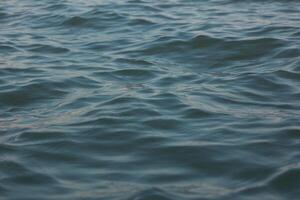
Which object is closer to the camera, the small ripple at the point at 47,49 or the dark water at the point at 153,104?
the dark water at the point at 153,104

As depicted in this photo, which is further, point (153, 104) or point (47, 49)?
point (47, 49)

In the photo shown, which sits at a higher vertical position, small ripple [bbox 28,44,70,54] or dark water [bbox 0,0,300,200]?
small ripple [bbox 28,44,70,54]

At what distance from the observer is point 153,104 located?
6.32 m

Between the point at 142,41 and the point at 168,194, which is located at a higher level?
the point at 142,41

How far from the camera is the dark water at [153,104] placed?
182 inches

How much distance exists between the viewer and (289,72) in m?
7.12

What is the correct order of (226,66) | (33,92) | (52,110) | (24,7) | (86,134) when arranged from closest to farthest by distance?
(86,134)
(52,110)
(33,92)
(226,66)
(24,7)

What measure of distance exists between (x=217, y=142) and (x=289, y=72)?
7.27ft

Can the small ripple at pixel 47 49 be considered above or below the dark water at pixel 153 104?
above

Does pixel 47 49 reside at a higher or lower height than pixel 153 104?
higher

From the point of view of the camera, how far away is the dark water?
182 inches

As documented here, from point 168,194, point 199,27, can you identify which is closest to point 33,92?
point 168,194

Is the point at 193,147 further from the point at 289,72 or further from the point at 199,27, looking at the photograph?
the point at 199,27

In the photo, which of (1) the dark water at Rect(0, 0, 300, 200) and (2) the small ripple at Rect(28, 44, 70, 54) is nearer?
(1) the dark water at Rect(0, 0, 300, 200)
